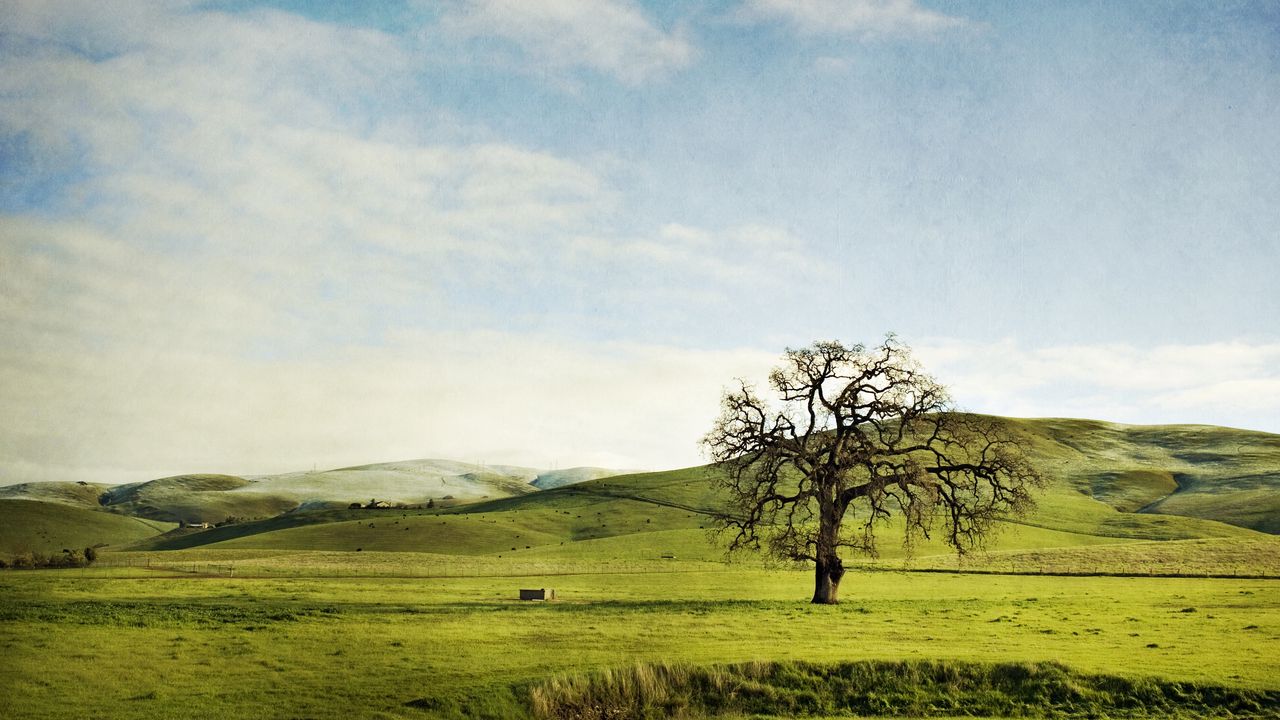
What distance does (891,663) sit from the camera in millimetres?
26438

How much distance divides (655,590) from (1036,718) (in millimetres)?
32752

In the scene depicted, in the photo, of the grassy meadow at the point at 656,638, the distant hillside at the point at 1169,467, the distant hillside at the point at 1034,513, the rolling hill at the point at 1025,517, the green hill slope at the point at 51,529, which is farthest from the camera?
the green hill slope at the point at 51,529

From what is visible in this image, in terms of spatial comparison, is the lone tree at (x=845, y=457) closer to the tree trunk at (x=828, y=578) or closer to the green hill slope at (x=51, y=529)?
the tree trunk at (x=828, y=578)

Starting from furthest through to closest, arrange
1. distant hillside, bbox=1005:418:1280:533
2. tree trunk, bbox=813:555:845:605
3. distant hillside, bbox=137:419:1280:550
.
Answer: distant hillside, bbox=1005:418:1280:533
distant hillside, bbox=137:419:1280:550
tree trunk, bbox=813:555:845:605

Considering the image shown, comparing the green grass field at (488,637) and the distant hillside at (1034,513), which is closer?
the green grass field at (488,637)

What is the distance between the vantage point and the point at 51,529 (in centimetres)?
17400

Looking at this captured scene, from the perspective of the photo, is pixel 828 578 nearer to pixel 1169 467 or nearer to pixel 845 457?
pixel 845 457

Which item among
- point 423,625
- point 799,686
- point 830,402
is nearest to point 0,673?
point 423,625

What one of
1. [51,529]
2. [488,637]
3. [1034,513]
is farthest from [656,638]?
[51,529]

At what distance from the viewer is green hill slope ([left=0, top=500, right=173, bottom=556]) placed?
518ft

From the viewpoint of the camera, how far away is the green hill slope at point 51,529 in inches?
6216

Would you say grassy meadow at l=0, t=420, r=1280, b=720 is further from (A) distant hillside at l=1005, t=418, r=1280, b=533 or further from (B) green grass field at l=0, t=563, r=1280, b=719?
(A) distant hillside at l=1005, t=418, r=1280, b=533

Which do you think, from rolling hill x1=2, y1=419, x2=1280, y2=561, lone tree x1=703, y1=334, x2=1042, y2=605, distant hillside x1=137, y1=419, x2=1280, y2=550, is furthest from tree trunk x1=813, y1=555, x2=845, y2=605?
rolling hill x1=2, y1=419, x2=1280, y2=561

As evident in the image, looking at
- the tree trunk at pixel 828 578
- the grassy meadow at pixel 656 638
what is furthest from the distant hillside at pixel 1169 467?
the tree trunk at pixel 828 578
